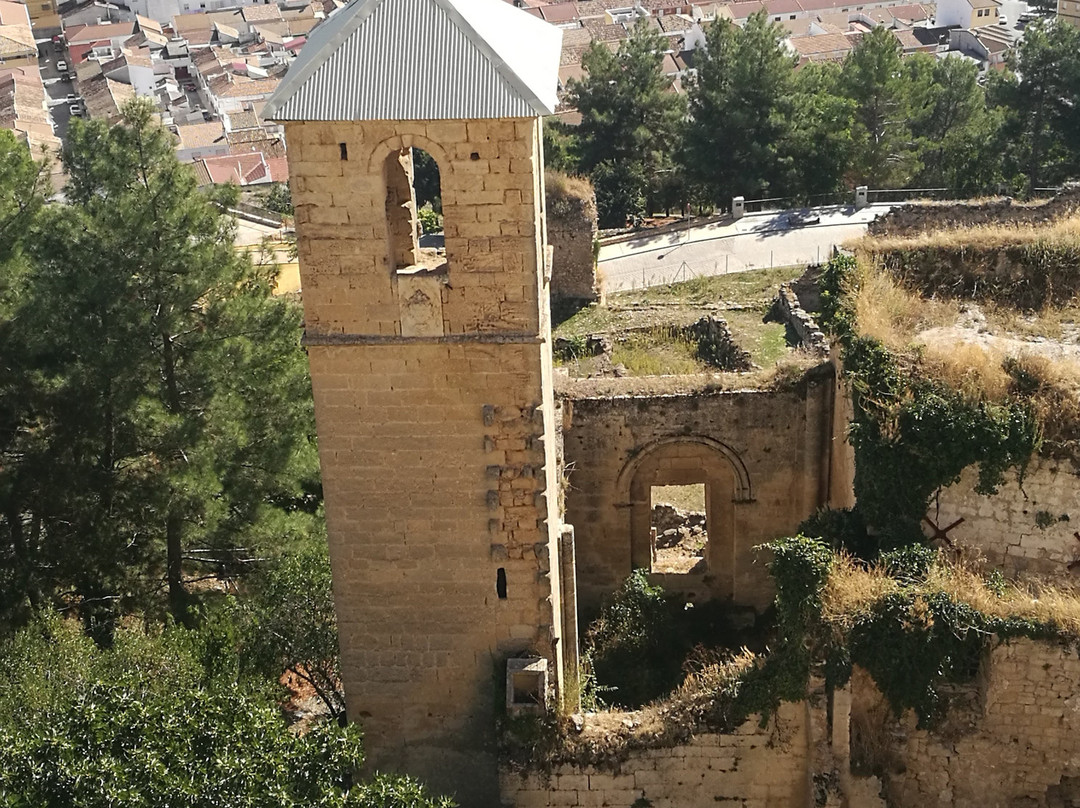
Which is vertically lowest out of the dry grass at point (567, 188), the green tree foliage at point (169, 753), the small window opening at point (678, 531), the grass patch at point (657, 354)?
the small window opening at point (678, 531)

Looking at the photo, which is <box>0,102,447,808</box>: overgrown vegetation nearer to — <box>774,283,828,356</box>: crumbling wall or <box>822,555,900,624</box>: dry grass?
<box>822,555,900,624</box>: dry grass

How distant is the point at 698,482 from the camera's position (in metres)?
15.4

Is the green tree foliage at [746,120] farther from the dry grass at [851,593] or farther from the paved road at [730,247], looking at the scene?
the dry grass at [851,593]

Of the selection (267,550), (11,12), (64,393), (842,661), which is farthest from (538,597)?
(11,12)

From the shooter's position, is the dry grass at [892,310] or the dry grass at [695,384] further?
the dry grass at [695,384]

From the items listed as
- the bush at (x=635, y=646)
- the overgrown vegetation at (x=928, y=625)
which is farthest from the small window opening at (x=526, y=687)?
the overgrown vegetation at (x=928, y=625)

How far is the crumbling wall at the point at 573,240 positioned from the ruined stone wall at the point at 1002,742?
57.6 feet

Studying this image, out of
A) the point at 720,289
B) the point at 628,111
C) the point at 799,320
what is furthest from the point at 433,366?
the point at 628,111

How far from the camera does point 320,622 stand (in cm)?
1348

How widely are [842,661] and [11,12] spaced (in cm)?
10508

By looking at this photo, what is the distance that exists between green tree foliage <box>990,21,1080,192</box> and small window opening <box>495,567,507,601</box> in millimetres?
26320

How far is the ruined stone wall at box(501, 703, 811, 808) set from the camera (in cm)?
1102

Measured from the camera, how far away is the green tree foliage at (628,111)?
37.5 metres

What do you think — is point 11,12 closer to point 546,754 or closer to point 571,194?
point 571,194
